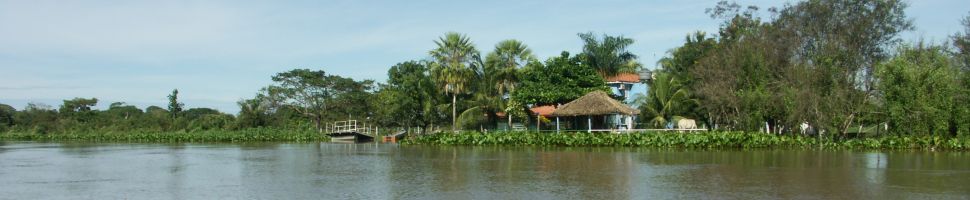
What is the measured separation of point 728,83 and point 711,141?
4.76m

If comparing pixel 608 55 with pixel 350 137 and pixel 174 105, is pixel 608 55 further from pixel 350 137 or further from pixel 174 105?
pixel 174 105

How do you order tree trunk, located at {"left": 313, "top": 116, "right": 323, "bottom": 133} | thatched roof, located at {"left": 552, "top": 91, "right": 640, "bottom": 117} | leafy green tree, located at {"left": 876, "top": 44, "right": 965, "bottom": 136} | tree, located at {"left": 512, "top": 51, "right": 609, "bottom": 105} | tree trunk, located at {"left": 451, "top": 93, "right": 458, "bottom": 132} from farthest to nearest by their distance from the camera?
tree trunk, located at {"left": 313, "top": 116, "right": 323, "bottom": 133}
tree trunk, located at {"left": 451, "top": 93, "right": 458, "bottom": 132}
tree, located at {"left": 512, "top": 51, "right": 609, "bottom": 105}
thatched roof, located at {"left": 552, "top": 91, "right": 640, "bottom": 117}
leafy green tree, located at {"left": 876, "top": 44, "right": 965, "bottom": 136}

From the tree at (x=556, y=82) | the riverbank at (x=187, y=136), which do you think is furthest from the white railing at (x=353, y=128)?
the tree at (x=556, y=82)

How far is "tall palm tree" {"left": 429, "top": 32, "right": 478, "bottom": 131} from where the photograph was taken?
129 ft

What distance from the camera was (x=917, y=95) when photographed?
89.5 ft

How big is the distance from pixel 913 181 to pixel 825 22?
17.1m

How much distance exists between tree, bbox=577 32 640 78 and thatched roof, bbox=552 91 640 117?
491 centimetres

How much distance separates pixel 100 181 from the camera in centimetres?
1627

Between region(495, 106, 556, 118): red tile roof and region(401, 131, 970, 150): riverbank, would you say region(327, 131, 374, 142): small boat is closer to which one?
region(495, 106, 556, 118): red tile roof

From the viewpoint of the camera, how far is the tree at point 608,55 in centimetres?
4138

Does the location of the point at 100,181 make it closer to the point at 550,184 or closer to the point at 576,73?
the point at 550,184

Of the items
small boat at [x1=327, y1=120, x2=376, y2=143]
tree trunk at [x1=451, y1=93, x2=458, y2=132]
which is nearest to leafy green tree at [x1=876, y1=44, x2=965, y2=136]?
tree trunk at [x1=451, y1=93, x2=458, y2=132]

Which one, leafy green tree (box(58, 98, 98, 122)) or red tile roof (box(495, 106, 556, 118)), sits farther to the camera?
leafy green tree (box(58, 98, 98, 122))

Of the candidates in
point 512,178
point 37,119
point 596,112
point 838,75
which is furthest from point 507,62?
point 37,119
